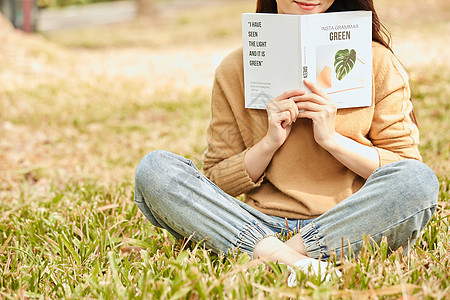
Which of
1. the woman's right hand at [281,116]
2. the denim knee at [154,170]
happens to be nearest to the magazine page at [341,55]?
the woman's right hand at [281,116]

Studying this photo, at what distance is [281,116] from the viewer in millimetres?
2061

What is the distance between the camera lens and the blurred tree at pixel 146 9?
15.7 m

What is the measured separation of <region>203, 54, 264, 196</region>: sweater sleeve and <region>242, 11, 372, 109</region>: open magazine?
14cm

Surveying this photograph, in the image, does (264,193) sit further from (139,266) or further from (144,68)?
(144,68)

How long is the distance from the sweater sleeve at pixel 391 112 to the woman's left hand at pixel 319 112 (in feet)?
0.74

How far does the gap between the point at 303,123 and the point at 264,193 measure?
316 millimetres

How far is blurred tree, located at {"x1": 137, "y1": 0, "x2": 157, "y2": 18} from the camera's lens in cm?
1568

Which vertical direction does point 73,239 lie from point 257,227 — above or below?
below

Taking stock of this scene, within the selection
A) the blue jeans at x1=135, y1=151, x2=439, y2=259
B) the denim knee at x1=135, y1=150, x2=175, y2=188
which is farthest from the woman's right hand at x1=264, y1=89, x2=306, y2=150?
the denim knee at x1=135, y1=150, x2=175, y2=188

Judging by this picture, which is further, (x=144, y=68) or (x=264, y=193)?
(x=144, y=68)

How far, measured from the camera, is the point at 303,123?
221 centimetres

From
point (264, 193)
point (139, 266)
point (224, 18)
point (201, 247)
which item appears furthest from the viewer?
point (224, 18)

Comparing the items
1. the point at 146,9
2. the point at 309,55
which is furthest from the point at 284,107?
the point at 146,9

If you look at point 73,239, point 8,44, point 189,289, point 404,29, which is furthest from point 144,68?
point 189,289
